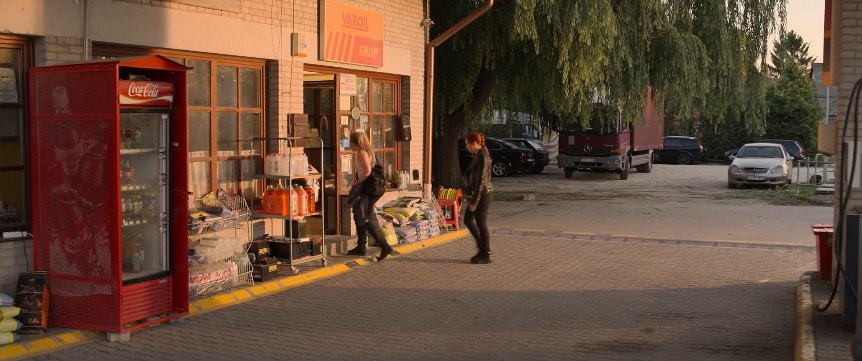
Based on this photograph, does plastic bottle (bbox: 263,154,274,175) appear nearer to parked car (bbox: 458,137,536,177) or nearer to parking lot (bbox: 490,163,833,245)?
parking lot (bbox: 490,163,833,245)

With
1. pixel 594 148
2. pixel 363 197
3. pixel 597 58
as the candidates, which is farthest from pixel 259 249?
pixel 594 148

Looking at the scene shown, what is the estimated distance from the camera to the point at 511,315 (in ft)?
28.8

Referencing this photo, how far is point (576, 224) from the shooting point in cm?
1684

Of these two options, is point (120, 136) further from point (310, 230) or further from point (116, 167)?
point (310, 230)

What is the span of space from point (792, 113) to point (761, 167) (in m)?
20.9

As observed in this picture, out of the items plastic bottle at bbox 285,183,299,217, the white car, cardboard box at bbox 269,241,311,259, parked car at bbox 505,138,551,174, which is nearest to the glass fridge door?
plastic bottle at bbox 285,183,299,217

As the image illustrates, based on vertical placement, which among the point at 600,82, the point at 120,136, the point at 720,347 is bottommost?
the point at 720,347

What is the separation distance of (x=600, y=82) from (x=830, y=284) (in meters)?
9.28

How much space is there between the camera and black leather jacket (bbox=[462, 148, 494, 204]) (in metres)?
11.6

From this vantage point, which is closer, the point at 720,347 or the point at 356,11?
the point at 720,347

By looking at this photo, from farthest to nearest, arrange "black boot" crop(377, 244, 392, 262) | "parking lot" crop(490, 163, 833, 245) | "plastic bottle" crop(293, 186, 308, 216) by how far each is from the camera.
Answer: "parking lot" crop(490, 163, 833, 245)
"black boot" crop(377, 244, 392, 262)
"plastic bottle" crop(293, 186, 308, 216)

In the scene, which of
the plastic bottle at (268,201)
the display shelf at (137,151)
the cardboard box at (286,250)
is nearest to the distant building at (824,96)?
the cardboard box at (286,250)

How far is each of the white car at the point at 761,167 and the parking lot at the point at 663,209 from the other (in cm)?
40

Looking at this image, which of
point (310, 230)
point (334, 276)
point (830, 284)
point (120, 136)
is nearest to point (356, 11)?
point (310, 230)
